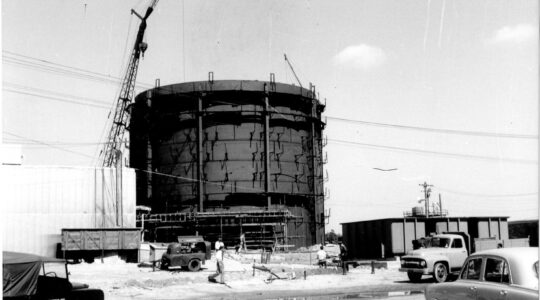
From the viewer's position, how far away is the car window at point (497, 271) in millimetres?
7367

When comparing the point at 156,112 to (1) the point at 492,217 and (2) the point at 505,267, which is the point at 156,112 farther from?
(2) the point at 505,267

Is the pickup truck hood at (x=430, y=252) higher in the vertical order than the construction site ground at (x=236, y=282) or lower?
higher

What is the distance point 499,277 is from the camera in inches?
295

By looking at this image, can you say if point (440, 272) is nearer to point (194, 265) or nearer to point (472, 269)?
point (194, 265)

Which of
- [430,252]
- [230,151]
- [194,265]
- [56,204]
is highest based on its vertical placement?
[230,151]

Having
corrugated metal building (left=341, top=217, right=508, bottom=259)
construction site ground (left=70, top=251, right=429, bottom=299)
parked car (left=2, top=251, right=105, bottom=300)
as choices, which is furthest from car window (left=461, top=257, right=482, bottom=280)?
corrugated metal building (left=341, top=217, right=508, bottom=259)

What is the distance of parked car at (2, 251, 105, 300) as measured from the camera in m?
9.30

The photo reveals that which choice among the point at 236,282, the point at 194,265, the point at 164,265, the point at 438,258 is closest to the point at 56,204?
the point at 164,265

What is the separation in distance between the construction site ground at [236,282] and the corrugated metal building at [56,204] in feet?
25.1

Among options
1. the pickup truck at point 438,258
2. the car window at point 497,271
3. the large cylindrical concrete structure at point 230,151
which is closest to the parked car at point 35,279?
the car window at point 497,271

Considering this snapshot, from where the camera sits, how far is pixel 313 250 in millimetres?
45312

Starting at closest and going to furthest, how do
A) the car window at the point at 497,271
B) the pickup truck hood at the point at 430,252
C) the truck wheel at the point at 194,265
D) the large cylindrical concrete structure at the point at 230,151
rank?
1. the car window at the point at 497,271
2. the pickup truck hood at the point at 430,252
3. the truck wheel at the point at 194,265
4. the large cylindrical concrete structure at the point at 230,151

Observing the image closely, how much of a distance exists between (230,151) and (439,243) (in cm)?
2697

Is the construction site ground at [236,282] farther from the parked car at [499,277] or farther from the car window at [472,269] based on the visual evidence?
the parked car at [499,277]
